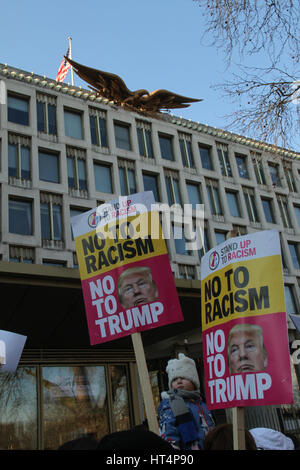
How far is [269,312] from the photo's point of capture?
423cm

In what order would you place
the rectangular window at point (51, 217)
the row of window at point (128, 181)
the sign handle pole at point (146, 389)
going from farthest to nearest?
1. the row of window at point (128, 181)
2. the rectangular window at point (51, 217)
3. the sign handle pole at point (146, 389)

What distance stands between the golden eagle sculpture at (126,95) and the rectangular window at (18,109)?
4697 mm

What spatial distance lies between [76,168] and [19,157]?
12.0ft

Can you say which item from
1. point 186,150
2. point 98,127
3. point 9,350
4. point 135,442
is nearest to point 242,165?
point 186,150

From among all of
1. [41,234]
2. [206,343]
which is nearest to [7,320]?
[206,343]

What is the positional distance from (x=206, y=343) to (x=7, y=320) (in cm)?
687

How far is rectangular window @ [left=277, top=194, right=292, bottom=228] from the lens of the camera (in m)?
37.7

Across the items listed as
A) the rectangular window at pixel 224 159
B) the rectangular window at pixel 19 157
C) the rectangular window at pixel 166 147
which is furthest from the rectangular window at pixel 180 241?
the rectangular window at pixel 19 157

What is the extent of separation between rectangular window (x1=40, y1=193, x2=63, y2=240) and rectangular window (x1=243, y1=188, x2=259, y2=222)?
15497mm

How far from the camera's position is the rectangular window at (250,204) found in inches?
1422

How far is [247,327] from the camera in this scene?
430cm

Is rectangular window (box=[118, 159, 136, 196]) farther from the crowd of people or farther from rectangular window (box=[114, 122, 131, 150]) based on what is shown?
the crowd of people

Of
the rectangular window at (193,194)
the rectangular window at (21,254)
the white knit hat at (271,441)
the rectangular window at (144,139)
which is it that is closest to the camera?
the white knit hat at (271,441)

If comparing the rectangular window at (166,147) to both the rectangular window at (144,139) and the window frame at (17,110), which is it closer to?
the rectangular window at (144,139)
